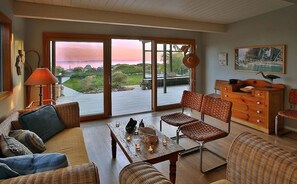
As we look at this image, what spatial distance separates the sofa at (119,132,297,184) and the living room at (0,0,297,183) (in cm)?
93

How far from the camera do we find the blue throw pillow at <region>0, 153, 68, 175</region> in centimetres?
125

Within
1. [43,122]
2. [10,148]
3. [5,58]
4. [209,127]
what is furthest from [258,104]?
[5,58]

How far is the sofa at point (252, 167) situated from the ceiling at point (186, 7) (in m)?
2.70

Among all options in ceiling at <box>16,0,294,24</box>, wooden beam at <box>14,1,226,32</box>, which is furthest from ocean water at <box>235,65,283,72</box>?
wooden beam at <box>14,1,226,32</box>

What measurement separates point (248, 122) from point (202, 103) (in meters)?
1.66

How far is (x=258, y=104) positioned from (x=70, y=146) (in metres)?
3.59

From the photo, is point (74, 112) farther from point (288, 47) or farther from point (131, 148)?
point (288, 47)

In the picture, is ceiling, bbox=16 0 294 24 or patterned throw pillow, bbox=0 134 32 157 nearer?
patterned throw pillow, bbox=0 134 32 157

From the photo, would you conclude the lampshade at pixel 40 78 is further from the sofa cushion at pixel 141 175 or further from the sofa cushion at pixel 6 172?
the sofa cushion at pixel 141 175

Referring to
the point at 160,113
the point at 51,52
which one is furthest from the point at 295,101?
the point at 51,52

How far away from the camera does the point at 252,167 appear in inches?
58.4

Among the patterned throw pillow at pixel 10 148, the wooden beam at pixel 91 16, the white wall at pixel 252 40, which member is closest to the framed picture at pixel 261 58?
the white wall at pixel 252 40

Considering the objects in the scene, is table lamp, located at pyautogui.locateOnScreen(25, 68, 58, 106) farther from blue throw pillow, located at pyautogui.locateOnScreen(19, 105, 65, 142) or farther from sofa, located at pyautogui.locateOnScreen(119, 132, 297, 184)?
sofa, located at pyautogui.locateOnScreen(119, 132, 297, 184)

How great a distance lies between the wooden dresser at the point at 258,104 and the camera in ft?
12.7
